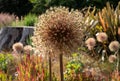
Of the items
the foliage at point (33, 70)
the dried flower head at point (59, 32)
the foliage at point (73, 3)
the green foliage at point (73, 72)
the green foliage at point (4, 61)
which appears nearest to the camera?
the dried flower head at point (59, 32)

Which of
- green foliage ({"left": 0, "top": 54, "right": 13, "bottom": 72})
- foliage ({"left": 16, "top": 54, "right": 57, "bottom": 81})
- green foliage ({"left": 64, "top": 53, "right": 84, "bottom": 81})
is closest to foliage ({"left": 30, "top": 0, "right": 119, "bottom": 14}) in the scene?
green foliage ({"left": 0, "top": 54, "right": 13, "bottom": 72})

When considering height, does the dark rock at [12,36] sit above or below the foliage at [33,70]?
above

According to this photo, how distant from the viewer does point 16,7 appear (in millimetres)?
19391

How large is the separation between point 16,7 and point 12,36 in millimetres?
9031

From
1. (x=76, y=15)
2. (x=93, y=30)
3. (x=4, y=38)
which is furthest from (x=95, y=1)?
(x=76, y=15)

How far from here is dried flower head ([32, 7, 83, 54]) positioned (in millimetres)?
3168

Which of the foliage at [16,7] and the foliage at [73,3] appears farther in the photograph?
the foliage at [16,7]

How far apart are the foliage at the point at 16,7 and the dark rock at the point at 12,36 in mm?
8669

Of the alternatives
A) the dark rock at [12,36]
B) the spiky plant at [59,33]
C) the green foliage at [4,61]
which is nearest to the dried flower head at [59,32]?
the spiky plant at [59,33]

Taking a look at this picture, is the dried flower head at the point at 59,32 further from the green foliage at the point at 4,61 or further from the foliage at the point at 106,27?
the foliage at the point at 106,27

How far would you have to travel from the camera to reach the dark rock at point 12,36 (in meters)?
10.2

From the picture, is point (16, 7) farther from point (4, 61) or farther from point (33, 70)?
point (33, 70)

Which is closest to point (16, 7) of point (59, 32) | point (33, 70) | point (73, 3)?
point (73, 3)

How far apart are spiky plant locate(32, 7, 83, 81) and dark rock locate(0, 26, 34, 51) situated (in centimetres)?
696
